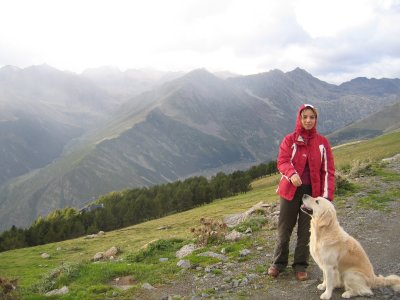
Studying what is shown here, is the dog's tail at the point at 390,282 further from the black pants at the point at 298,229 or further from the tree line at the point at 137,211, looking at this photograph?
the tree line at the point at 137,211

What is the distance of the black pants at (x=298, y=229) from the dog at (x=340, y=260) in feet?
4.26

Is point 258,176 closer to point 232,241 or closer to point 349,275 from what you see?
point 232,241

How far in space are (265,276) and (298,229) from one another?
6.28ft

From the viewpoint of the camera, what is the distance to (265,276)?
11.6 m

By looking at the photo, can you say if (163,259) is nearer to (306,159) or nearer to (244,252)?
(244,252)

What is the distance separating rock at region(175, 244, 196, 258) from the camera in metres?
15.9

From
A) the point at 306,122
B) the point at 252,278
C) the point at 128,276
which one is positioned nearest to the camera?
the point at 306,122

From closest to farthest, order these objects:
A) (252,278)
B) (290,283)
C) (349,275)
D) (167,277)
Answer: (349,275)
(290,283)
(252,278)
(167,277)

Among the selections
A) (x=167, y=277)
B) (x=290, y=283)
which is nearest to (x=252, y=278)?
(x=290, y=283)

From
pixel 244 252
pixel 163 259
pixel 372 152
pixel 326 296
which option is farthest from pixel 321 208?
pixel 372 152

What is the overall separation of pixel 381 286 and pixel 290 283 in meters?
2.50

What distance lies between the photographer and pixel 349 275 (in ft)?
29.7

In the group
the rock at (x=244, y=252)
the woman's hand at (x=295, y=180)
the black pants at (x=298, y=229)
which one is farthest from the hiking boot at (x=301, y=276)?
the rock at (x=244, y=252)

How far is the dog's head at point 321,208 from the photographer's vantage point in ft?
30.0
